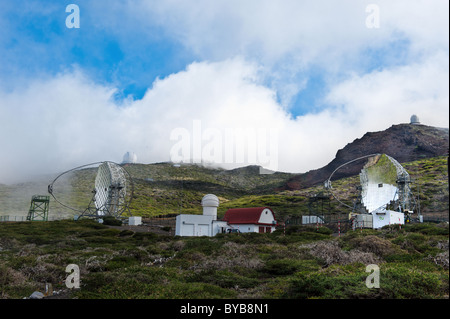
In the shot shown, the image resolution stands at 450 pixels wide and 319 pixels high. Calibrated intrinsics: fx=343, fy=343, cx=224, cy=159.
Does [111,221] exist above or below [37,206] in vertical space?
below

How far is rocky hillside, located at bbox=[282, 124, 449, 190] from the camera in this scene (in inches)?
5837

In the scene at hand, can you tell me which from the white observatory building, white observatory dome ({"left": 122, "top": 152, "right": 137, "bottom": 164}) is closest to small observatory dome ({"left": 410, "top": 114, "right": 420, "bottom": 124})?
the white observatory building

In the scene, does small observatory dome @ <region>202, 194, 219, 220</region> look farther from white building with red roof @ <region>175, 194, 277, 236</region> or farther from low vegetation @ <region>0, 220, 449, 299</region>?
low vegetation @ <region>0, 220, 449, 299</region>

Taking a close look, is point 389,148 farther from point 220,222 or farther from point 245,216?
point 220,222

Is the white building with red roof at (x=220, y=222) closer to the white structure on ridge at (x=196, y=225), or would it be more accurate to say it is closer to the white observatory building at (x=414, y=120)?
the white structure on ridge at (x=196, y=225)

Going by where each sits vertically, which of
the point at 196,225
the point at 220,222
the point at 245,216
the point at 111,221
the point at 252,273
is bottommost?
the point at 252,273

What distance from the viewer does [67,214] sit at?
372ft

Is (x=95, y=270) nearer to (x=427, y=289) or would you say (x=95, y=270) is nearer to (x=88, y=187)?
(x=427, y=289)

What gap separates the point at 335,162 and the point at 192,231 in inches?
6414

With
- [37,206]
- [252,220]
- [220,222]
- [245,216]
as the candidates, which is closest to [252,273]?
[220,222]

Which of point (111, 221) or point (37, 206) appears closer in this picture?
point (111, 221)

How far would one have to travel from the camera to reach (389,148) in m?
168
